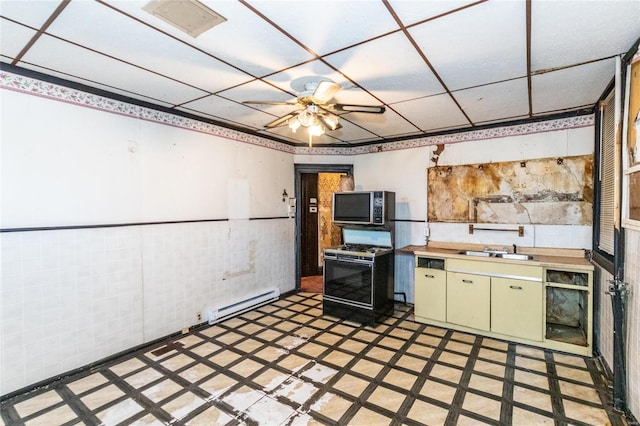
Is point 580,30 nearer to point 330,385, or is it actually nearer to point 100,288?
point 330,385

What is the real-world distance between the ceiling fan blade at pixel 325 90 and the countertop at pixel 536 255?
2222 millimetres

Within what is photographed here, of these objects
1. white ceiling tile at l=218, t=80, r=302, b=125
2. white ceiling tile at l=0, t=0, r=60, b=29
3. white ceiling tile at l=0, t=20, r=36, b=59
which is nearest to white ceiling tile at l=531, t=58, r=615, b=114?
white ceiling tile at l=218, t=80, r=302, b=125

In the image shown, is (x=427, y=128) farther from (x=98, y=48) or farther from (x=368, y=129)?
(x=98, y=48)

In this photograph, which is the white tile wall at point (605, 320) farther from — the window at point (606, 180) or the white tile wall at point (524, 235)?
the white tile wall at point (524, 235)

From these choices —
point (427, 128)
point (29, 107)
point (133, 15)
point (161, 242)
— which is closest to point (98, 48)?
point (133, 15)

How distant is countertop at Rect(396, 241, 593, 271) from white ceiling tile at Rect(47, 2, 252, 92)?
2.79m

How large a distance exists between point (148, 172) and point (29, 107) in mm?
974

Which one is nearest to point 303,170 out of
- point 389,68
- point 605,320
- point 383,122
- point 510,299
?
point 383,122

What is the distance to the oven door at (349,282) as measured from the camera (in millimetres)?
3656

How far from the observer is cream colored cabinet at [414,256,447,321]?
352cm

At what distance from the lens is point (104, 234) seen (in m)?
2.75

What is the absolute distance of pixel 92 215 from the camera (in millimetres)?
2674

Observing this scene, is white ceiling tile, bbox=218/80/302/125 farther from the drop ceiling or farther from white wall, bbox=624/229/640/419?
white wall, bbox=624/229/640/419

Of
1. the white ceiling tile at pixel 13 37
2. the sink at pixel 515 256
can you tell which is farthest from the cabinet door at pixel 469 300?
the white ceiling tile at pixel 13 37
